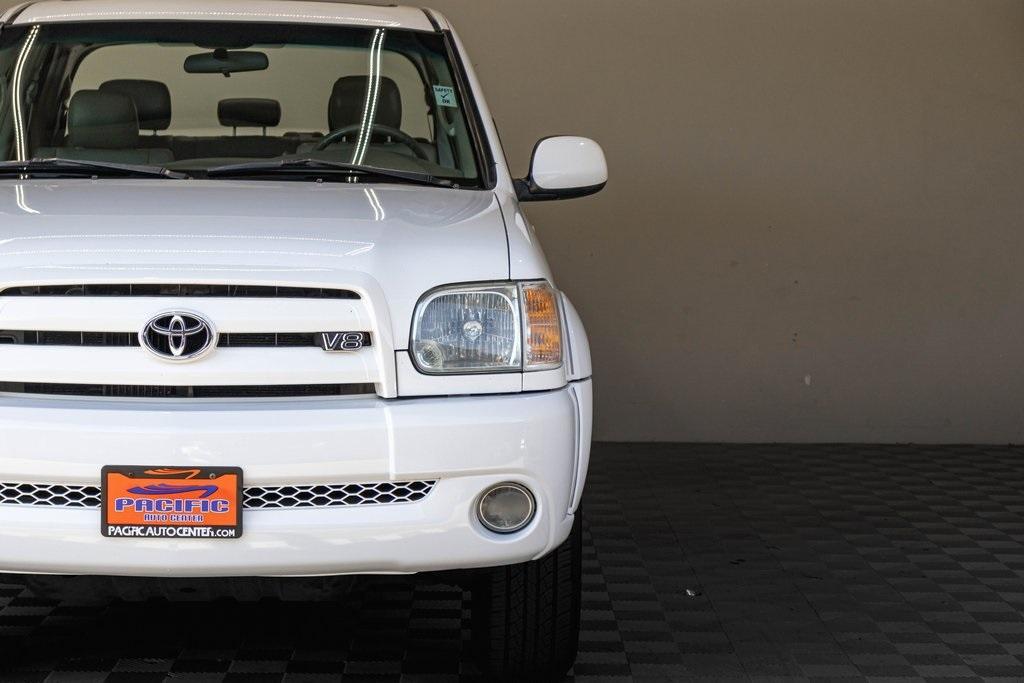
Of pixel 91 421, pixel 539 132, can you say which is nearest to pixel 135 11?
pixel 91 421

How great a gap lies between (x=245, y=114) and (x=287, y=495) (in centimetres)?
200

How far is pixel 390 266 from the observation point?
9.66ft

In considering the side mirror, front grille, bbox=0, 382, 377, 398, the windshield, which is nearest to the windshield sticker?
the windshield

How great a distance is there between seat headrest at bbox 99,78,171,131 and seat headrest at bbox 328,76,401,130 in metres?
0.49

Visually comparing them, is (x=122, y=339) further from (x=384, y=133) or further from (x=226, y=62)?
(x=226, y=62)

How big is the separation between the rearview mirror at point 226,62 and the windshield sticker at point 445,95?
20.2 inches

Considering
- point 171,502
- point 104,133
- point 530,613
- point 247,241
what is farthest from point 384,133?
point 171,502

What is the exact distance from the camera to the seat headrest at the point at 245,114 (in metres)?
4.50

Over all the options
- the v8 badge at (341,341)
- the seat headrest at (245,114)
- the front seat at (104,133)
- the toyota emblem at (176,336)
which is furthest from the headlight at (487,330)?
the seat headrest at (245,114)

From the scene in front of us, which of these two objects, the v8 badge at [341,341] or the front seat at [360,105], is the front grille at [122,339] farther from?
the front seat at [360,105]

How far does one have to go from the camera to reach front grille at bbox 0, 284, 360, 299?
285cm

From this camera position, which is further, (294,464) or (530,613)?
(530,613)

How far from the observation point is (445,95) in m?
4.22

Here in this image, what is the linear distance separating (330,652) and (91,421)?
128 cm
